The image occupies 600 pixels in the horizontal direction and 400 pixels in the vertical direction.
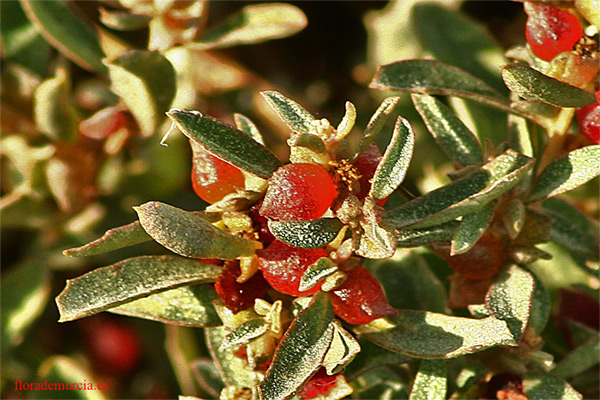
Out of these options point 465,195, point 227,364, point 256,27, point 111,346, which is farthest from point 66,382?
point 465,195

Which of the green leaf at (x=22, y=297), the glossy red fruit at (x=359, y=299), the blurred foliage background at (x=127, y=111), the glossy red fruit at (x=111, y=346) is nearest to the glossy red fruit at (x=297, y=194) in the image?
the glossy red fruit at (x=359, y=299)

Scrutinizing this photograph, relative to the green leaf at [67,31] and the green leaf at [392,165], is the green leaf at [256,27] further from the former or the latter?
the green leaf at [392,165]

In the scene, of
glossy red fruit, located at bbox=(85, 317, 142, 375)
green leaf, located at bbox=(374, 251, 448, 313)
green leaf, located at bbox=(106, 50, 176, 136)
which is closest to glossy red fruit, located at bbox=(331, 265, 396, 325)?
green leaf, located at bbox=(374, 251, 448, 313)

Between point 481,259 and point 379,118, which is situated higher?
point 379,118

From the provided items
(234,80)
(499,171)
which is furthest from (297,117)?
(234,80)

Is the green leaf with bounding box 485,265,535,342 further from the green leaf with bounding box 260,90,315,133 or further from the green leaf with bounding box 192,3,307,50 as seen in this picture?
the green leaf with bounding box 192,3,307,50

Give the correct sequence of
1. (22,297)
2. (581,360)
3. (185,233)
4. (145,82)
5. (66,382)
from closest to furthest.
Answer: (185,233) < (581,360) < (145,82) < (66,382) < (22,297)

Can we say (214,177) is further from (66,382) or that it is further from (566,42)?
(66,382)
